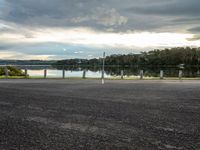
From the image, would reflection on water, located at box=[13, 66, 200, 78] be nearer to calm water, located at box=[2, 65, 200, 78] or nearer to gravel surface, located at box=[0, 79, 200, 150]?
calm water, located at box=[2, 65, 200, 78]

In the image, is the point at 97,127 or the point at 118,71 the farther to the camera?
the point at 118,71

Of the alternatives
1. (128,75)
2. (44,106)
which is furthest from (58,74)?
(44,106)

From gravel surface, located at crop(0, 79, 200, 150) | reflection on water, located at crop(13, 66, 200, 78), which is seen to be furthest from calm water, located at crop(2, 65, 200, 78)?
gravel surface, located at crop(0, 79, 200, 150)

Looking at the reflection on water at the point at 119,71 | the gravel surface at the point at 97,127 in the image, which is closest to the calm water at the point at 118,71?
the reflection on water at the point at 119,71

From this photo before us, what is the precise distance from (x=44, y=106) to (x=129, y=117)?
3726 mm

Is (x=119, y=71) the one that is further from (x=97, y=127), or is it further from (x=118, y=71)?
(x=97, y=127)

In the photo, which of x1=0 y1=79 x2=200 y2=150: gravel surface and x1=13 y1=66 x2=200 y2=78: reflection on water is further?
x1=13 y1=66 x2=200 y2=78: reflection on water

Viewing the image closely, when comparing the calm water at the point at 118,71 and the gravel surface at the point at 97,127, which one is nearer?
the gravel surface at the point at 97,127

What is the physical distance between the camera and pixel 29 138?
25.0 feet

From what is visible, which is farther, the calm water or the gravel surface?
the calm water

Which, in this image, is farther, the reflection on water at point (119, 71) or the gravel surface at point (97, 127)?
the reflection on water at point (119, 71)

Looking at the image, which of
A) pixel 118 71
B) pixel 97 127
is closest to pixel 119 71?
pixel 118 71

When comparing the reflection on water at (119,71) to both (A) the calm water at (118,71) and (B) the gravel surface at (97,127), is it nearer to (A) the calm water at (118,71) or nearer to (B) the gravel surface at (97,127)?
(A) the calm water at (118,71)

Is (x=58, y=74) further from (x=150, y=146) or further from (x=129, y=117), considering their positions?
(x=150, y=146)
